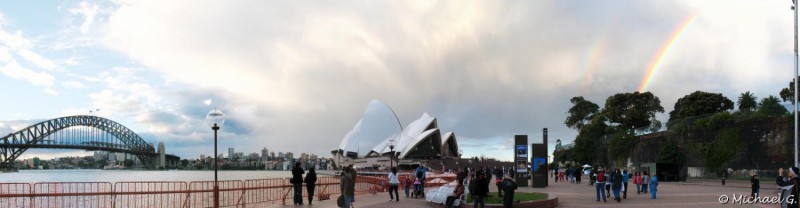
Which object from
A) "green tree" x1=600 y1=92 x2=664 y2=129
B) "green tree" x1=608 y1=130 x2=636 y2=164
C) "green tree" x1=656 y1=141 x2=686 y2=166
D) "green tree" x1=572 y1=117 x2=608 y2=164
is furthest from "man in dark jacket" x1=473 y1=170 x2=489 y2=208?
"green tree" x1=600 y1=92 x2=664 y2=129

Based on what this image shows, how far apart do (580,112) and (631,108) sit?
2187cm

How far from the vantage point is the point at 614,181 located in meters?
24.0

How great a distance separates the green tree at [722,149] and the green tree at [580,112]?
59.8 meters

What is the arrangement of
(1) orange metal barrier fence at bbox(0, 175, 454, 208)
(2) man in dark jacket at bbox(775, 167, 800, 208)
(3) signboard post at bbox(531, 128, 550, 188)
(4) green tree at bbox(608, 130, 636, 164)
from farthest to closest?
(4) green tree at bbox(608, 130, 636, 164), (3) signboard post at bbox(531, 128, 550, 188), (1) orange metal barrier fence at bbox(0, 175, 454, 208), (2) man in dark jacket at bbox(775, 167, 800, 208)

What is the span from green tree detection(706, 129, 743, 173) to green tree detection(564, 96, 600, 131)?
59.8 m

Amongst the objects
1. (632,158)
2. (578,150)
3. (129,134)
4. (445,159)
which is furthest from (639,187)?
(129,134)

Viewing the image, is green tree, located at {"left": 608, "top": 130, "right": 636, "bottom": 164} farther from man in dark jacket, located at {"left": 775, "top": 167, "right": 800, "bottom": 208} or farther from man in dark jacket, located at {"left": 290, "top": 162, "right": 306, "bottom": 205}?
man in dark jacket, located at {"left": 775, "top": 167, "right": 800, "bottom": 208}

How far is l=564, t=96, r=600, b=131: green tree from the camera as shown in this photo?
376 feet

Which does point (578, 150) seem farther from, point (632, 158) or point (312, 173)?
point (312, 173)

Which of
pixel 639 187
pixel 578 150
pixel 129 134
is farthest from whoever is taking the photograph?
pixel 129 134

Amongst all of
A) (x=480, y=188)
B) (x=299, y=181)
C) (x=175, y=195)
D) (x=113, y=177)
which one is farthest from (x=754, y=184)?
(x=113, y=177)

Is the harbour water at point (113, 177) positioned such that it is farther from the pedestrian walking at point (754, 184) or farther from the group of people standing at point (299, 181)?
the pedestrian walking at point (754, 184)

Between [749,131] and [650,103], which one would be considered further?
[650,103]

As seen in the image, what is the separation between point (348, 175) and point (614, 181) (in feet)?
36.1
